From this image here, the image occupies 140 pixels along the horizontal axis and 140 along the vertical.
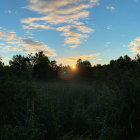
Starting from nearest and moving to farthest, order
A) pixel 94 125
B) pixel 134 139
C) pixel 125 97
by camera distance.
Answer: pixel 134 139 < pixel 125 97 < pixel 94 125

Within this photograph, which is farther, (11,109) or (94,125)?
(94,125)

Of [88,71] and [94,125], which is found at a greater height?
[88,71]

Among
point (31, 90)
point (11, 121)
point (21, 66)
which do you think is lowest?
point (11, 121)

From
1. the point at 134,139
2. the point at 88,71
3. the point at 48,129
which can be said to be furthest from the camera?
the point at 88,71

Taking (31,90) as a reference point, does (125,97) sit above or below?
below

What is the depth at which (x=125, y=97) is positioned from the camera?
3727 mm

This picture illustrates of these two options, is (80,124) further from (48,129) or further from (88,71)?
(88,71)

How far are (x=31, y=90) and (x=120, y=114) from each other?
7.51 ft

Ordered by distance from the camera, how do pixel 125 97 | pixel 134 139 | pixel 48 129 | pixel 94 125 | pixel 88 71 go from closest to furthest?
1. pixel 134 139
2. pixel 48 129
3. pixel 125 97
4. pixel 94 125
5. pixel 88 71

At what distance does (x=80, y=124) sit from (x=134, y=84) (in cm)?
180

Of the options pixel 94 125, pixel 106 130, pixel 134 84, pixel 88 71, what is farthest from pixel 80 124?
pixel 88 71

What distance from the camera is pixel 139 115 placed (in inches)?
138

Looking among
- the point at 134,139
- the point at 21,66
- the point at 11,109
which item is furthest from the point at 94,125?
the point at 21,66

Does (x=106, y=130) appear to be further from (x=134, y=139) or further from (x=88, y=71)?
(x=88, y=71)
